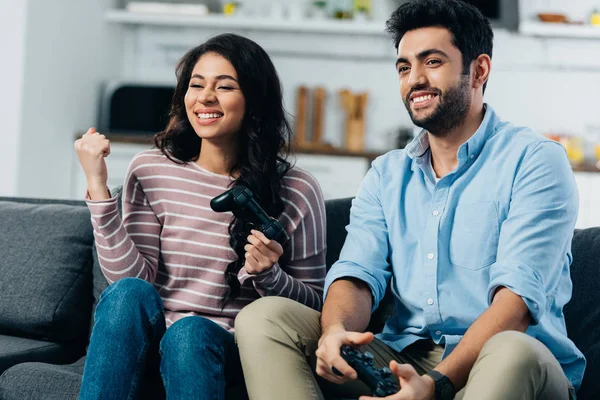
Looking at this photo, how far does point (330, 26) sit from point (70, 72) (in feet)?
4.98

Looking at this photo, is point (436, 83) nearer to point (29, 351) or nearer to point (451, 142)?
point (451, 142)

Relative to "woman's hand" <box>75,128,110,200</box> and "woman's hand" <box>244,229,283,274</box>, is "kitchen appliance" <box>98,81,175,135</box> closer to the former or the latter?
"woman's hand" <box>75,128,110,200</box>

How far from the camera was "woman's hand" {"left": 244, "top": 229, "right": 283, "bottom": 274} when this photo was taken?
1.83 metres

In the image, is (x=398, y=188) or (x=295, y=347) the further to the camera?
(x=398, y=188)

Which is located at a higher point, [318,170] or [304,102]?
[304,102]

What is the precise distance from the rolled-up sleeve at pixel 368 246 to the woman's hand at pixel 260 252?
13cm

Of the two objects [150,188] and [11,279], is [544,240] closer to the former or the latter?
[150,188]

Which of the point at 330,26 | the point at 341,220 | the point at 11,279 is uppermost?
the point at 330,26

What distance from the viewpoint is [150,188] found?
2117 millimetres

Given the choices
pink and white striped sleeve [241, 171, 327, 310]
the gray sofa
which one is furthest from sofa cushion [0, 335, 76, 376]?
pink and white striped sleeve [241, 171, 327, 310]

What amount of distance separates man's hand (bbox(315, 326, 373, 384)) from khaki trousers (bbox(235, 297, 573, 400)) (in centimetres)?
5

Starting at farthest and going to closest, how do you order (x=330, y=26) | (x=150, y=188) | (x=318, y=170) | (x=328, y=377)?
1. (x=330, y=26)
2. (x=318, y=170)
3. (x=150, y=188)
4. (x=328, y=377)

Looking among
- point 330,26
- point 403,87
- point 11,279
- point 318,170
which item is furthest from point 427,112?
point 330,26

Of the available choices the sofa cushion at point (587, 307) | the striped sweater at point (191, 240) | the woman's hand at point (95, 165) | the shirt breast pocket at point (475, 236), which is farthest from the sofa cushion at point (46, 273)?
the sofa cushion at point (587, 307)
